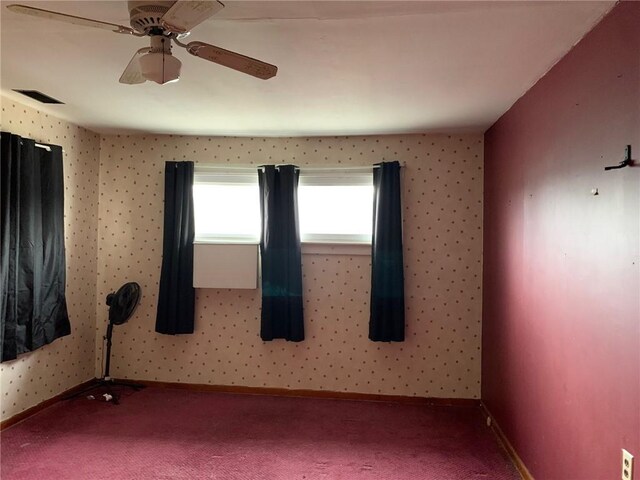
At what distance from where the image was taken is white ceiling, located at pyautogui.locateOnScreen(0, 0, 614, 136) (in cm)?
152

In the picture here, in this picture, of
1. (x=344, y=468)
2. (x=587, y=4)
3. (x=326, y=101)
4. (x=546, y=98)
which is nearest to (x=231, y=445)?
(x=344, y=468)

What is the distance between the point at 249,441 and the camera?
272 cm

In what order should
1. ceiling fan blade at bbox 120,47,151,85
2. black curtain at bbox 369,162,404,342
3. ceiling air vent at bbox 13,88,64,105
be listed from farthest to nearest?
black curtain at bbox 369,162,404,342 < ceiling air vent at bbox 13,88,64,105 < ceiling fan blade at bbox 120,47,151,85

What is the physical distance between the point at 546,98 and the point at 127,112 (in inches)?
105

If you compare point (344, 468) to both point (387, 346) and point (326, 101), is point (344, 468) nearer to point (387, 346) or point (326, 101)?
point (387, 346)

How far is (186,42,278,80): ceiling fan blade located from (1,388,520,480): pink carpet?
7.06ft

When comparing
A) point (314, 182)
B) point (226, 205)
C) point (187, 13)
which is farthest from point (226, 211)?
point (187, 13)

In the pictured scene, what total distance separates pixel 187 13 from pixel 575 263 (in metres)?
1.76

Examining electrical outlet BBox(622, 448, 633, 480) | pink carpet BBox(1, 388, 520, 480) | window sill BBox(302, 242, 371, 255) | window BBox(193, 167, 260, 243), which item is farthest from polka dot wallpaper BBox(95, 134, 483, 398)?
electrical outlet BBox(622, 448, 633, 480)

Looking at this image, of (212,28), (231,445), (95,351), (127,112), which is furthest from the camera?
(95,351)

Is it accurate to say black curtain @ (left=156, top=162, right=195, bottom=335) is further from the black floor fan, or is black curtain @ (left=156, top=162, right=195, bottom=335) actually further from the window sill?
the window sill

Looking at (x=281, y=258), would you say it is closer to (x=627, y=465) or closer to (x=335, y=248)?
(x=335, y=248)

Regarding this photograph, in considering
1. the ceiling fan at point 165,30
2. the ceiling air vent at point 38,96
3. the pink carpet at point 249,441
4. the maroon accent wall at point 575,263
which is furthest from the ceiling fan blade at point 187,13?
the pink carpet at point 249,441

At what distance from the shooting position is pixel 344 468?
7.95 ft
